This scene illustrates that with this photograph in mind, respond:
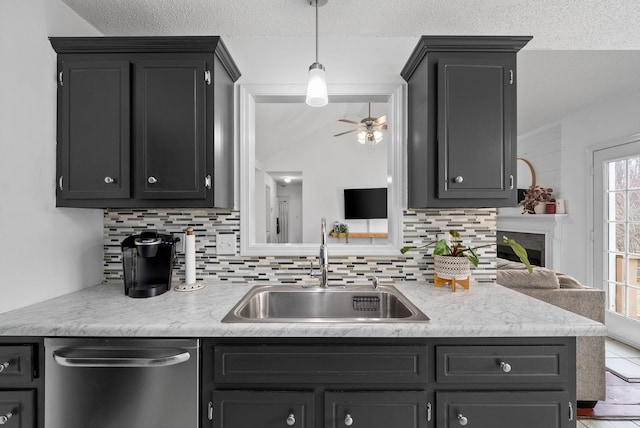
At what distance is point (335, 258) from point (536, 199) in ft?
12.5

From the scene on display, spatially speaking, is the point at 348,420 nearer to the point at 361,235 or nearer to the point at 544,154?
the point at 361,235

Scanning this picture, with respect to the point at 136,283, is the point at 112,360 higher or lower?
lower

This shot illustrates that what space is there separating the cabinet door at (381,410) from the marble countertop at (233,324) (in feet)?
0.75

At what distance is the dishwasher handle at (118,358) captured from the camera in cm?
114

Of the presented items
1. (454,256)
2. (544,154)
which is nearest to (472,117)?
(454,256)

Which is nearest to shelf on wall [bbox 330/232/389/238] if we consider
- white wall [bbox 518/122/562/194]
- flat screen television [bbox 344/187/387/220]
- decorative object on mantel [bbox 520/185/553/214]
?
flat screen television [bbox 344/187/387/220]

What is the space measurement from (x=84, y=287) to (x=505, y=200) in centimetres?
224

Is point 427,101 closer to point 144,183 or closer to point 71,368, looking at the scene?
point 144,183

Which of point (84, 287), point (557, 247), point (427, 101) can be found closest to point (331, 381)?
point (427, 101)

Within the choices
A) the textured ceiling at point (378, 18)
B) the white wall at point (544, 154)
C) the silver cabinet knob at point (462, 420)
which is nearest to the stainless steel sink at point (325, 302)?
the silver cabinet knob at point (462, 420)

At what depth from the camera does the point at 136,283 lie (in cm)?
157

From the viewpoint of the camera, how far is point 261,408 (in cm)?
115

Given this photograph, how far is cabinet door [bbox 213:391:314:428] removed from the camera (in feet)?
3.78

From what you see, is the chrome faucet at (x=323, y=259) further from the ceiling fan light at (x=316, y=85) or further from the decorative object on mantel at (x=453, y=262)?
the ceiling fan light at (x=316, y=85)
